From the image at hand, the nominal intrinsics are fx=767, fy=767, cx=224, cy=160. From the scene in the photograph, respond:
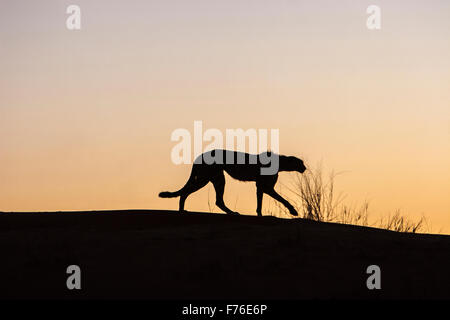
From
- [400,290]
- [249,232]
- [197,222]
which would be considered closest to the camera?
[400,290]

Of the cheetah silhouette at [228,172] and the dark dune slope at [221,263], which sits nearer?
the dark dune slope at [221,263]

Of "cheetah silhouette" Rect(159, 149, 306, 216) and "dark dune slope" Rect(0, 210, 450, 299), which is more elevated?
"cheetah silhouette" Rect(159, 149, 306, 216)

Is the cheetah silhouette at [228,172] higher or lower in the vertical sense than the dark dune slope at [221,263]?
higher

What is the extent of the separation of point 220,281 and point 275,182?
9.14 meters

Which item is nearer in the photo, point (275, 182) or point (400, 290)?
point (400, 290)

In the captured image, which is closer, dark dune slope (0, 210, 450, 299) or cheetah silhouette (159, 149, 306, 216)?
dark dune slope (0, 210, 450, 299)

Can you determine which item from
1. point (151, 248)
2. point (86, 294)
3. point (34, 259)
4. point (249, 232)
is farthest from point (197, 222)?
point (86, 294)

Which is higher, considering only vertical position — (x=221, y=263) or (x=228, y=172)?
(x=228, y=172)

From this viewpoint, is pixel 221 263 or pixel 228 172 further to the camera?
pixel 228 172
